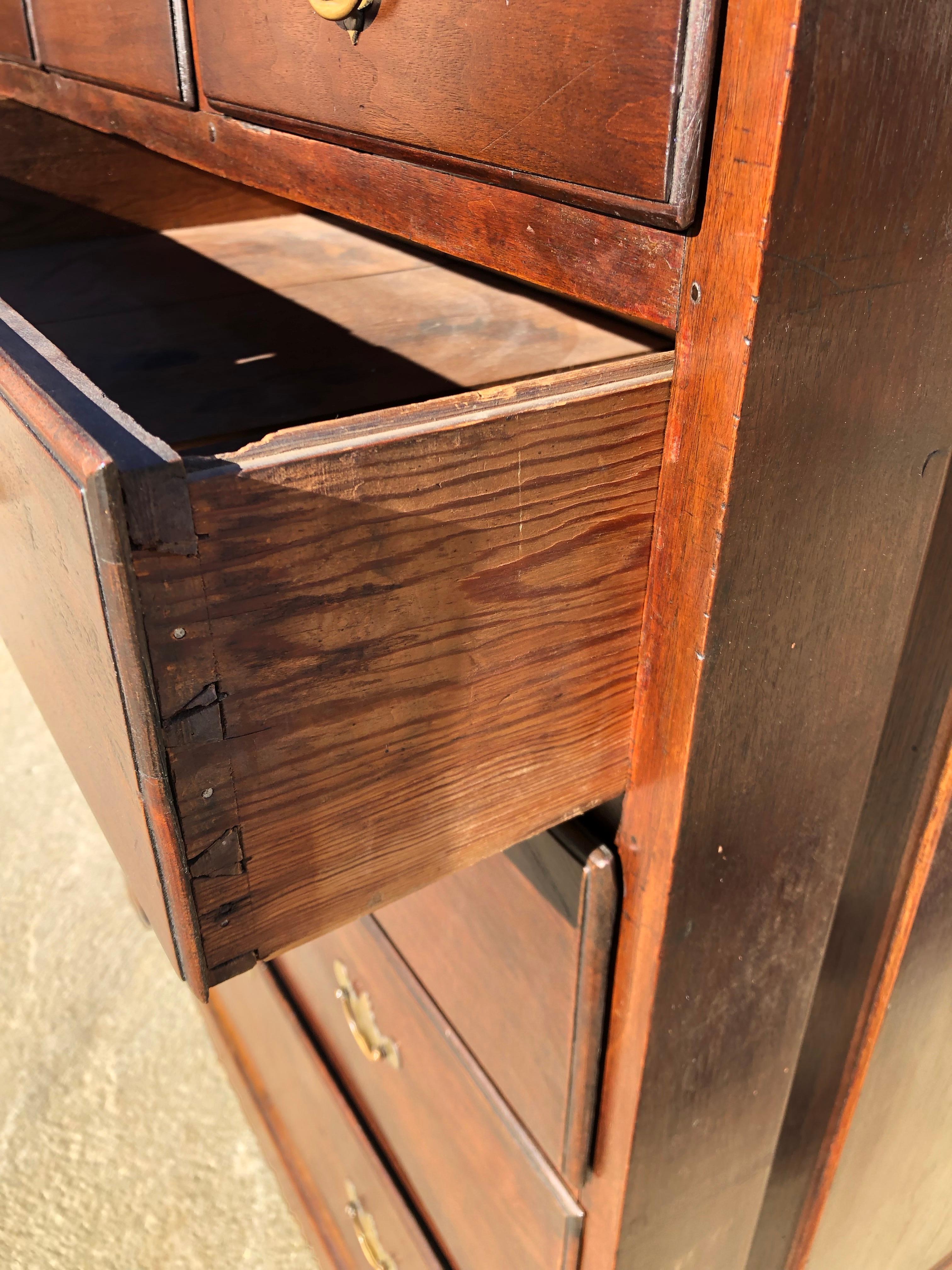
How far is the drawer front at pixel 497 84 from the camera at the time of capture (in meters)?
0.35

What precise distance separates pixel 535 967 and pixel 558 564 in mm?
321

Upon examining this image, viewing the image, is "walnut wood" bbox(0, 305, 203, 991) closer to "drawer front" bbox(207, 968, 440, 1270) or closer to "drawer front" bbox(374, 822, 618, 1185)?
"drawer front" bbox(374, 822, 618, 1185)

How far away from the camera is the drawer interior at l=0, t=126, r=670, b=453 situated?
629mm

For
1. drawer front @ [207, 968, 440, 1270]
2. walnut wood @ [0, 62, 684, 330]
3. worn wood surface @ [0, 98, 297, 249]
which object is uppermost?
walnut wood @ [0, 62, 684, 330]

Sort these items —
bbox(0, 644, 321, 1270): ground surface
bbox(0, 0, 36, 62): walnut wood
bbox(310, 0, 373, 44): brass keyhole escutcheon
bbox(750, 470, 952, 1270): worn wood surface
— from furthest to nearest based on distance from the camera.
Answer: bbox(0, 644, 321, 1270): ground surface
bbox(0, 0, 36, 62): walnut wood
bbox(750, 470, 952, 1270): worn wood surface
bbox(310, 0, 373, 44): brass keyhole escutcheon

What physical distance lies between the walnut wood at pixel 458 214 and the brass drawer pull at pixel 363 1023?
2.25ft

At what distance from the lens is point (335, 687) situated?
0.39m

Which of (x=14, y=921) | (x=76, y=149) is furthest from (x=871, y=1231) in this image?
(x=14, y=921)

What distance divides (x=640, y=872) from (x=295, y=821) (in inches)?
8.4

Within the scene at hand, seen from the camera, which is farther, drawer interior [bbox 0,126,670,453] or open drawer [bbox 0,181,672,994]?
drawer interior [bbox 0,126,670,453]

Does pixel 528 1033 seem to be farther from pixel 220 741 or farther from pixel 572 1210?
pixel 220 741

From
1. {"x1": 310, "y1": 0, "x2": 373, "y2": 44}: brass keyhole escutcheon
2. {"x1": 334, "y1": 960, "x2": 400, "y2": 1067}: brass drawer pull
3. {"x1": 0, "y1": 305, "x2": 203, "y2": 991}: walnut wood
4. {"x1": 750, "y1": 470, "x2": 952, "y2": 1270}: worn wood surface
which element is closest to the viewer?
{"x1": 0, "y1": 305, "x2": 203, "y2": 991}: walnut wood

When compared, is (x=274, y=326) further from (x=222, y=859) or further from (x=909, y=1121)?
(x=909, y=1121)

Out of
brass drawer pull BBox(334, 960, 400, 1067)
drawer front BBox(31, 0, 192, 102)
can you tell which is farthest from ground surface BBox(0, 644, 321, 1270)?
drawer front BBox(31, 0, 192, 102)
